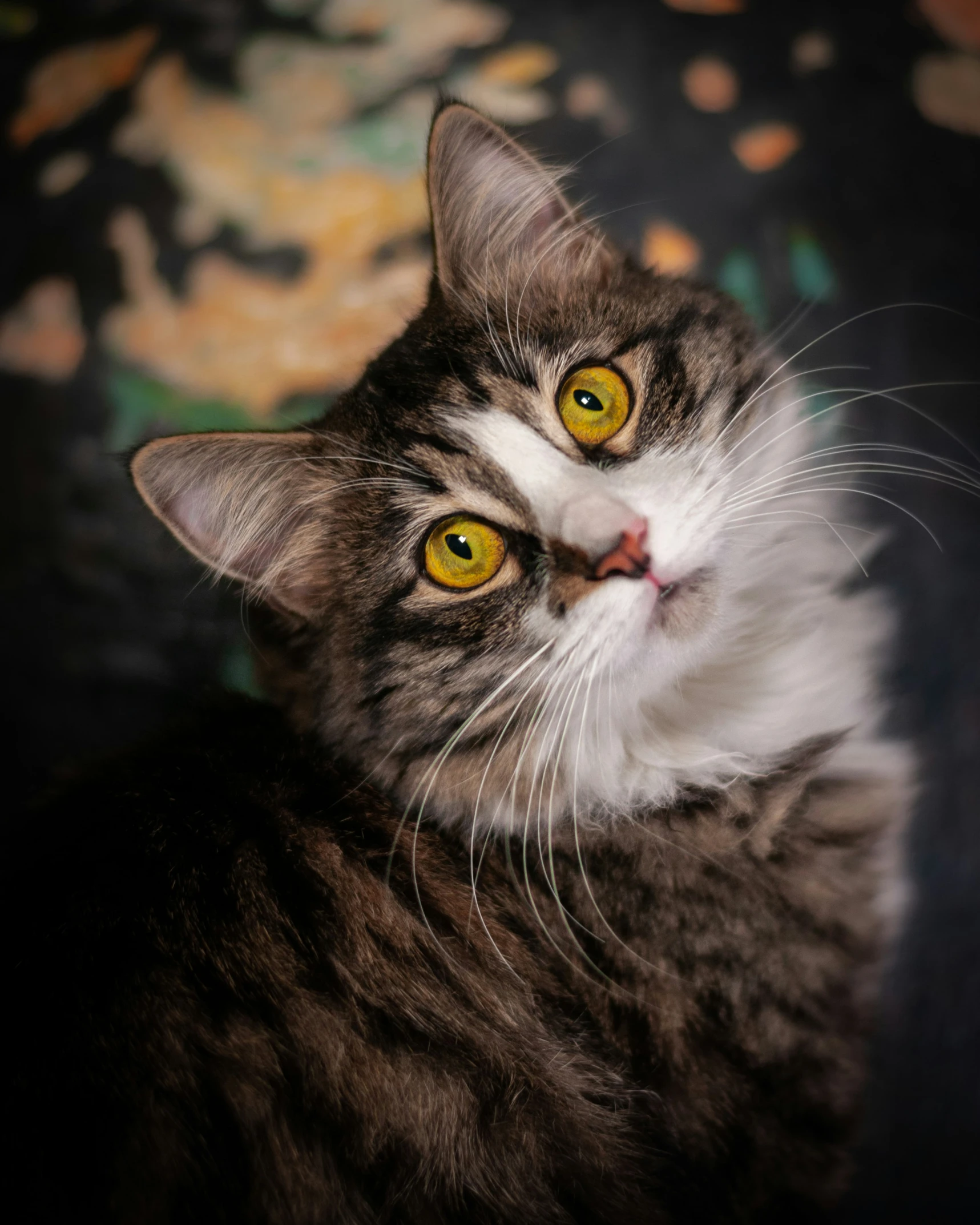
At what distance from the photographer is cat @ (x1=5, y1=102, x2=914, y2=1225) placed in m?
0.73

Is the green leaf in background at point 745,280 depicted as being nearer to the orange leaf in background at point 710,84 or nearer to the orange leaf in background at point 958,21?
the orange leaf in background at point 710,84

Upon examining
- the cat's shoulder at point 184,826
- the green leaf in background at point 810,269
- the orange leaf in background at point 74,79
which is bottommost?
the cat's shoulder at point 184,826

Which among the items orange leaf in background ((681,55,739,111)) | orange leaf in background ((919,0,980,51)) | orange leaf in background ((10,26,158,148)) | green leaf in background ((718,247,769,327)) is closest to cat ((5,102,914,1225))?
green leaf in background ((718,247,769,327))

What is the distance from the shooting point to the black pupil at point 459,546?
90 centimetres

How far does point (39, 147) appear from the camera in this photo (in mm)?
1201

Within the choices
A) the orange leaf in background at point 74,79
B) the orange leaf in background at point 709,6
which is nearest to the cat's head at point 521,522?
the orange leaf in background at point 709,6

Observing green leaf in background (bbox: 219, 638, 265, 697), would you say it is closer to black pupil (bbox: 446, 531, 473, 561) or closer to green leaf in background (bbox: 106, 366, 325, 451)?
green leaf in background (bbox: 106, 366, 325, 451)

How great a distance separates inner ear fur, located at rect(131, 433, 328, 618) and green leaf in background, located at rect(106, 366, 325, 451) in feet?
0.87

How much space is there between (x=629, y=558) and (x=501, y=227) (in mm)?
588

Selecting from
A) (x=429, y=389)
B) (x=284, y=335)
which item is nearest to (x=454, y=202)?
(x=429, y=389)

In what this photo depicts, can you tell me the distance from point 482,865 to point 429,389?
589 millimetres

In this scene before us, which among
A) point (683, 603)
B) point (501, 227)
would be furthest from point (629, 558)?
point (501, 227)

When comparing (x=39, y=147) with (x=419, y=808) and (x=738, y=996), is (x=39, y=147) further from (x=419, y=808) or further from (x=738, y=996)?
(x=738, y=996)

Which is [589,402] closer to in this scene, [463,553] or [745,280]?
[463,553]
